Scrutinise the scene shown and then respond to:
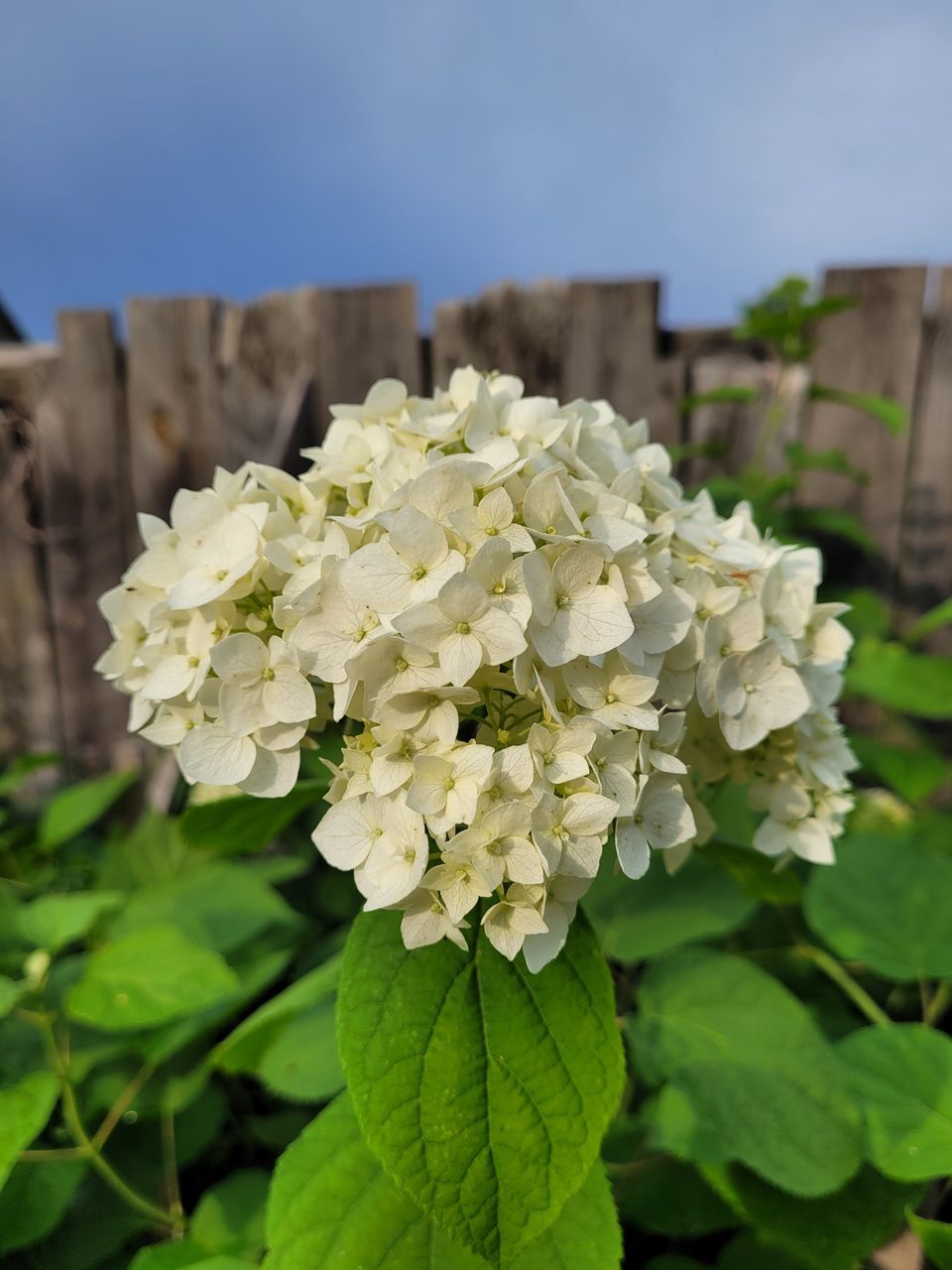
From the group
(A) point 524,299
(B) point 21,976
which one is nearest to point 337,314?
(A) point 524,299

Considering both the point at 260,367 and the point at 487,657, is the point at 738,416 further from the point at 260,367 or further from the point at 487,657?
the point at 487,657

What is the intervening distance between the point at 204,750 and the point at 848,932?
0.89m

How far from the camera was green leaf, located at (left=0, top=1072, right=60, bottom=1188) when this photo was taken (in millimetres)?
828

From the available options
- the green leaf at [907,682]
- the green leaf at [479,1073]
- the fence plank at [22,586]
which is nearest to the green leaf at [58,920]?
the green leaf at [479,1073]

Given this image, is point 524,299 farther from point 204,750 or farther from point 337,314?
point 204,750

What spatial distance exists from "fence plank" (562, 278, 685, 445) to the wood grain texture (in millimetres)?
1492

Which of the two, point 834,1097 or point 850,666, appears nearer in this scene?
point 834,1097

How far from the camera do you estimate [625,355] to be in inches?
99.0

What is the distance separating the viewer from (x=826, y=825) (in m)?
0.83

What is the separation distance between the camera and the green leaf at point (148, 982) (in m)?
0.95

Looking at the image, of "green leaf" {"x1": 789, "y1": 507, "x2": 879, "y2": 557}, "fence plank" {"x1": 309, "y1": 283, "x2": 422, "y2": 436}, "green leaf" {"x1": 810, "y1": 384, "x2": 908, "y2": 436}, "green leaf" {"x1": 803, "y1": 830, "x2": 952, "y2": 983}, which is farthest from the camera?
"fence plank" {"x1": 309, "y1": 283, "x2": 422, "y2": 436}

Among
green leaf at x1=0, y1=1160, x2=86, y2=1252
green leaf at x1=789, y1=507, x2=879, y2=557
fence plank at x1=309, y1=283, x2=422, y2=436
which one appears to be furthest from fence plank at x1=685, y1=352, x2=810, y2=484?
green leaf at x1=0, y1=1160, x2=86, y2=1252

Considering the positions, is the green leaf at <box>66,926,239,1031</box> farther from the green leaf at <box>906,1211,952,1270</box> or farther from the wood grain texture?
the wood grain texture

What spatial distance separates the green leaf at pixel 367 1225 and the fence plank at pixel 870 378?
7.38 feet
